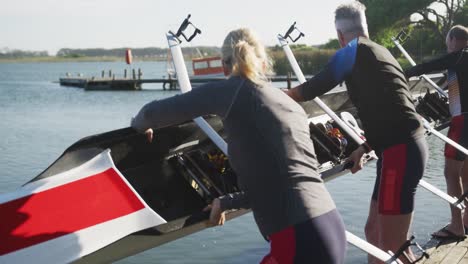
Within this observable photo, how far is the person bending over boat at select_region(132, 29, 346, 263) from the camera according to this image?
2.76 m

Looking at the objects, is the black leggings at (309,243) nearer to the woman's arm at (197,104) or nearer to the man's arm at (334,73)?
the woman's arm at (197,104)

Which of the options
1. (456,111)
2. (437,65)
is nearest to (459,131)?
(456,111)

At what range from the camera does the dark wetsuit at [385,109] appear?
3.89m

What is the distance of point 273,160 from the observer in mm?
2756

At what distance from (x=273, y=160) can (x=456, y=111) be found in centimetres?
416

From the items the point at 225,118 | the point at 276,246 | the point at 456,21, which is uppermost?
the point at 225,118

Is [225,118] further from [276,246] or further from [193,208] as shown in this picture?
[193,208]

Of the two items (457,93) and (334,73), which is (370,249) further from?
(457,93)

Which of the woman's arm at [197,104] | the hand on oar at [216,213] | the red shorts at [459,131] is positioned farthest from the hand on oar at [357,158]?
the red shorts at [459,131]

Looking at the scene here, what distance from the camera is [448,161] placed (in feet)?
20.8

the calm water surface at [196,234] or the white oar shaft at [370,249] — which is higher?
the white oar shaft at [370,249]

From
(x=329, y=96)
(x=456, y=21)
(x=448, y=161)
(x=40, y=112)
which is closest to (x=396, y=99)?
(x=448, y=161)

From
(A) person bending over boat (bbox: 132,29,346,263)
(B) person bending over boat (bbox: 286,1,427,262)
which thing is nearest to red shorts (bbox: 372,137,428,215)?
(B) person bending over boat (bbox: 286,1,427,262)

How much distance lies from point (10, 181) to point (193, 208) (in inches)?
497
